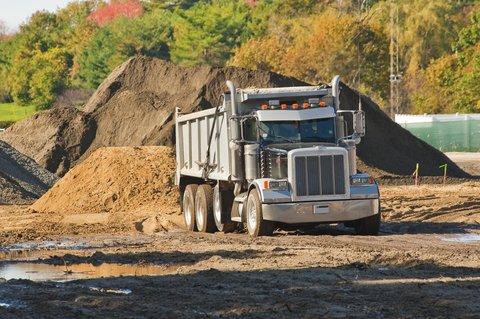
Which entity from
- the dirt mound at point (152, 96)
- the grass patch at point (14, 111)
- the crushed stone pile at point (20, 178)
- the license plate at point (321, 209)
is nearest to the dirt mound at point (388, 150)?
the dirt mound at point (152, 96)

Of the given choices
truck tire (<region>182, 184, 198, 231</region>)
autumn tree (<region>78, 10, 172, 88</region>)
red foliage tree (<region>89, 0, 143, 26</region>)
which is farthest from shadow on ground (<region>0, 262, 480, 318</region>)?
red foliage tree (<region>89, 0, 143, 26</region>)

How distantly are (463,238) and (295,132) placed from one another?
12.5 ft

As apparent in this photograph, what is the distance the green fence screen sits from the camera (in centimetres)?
8406

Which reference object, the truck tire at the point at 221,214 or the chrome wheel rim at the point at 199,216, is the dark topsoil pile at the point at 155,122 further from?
the truck tire at the point at 221,214

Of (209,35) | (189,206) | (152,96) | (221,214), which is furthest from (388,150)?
(209,35)

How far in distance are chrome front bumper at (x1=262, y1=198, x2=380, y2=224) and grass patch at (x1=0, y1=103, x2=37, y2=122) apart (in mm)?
105996

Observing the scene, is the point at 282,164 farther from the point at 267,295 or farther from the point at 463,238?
the point at 267,295

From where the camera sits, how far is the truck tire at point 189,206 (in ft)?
97.6

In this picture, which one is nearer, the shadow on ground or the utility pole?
the shadow on ground

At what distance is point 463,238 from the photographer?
2530 cm

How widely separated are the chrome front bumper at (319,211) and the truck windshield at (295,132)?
5.17 feet

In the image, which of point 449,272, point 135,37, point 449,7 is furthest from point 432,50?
point 449,272

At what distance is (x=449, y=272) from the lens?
1797 cm

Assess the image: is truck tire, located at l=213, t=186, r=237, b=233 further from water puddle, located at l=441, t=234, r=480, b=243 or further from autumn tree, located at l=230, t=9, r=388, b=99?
autumn tree, located at l=230, t=9, r=388, b=99
